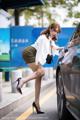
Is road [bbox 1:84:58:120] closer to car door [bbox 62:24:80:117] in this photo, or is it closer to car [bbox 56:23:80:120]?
car [bbox 56:23:80:120]

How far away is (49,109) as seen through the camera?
452 inches

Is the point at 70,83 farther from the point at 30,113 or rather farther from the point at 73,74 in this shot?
the point at 30,113

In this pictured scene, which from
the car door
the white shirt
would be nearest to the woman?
the white shirt

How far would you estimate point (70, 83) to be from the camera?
743cm

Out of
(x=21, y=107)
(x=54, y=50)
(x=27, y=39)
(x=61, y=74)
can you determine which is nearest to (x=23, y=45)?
(x=27, y=39)

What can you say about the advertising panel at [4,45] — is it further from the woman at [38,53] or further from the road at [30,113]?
the woman at [38,53]

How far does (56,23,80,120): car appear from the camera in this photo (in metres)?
6.92

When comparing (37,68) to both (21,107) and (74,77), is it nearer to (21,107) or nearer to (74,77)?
(21,107)

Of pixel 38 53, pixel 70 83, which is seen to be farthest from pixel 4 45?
pixel 70 83

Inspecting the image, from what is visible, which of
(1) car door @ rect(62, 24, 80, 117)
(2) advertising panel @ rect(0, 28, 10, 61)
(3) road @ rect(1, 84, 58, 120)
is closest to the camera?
(1) car door @ rect(62, 24, 80, 117)

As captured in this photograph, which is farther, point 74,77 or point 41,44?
point 41,44

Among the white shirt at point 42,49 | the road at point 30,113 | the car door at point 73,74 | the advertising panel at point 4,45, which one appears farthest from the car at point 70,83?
the advertising panel at point 4,45

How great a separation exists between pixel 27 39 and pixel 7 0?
2152 millimetres

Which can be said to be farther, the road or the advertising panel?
the advertising panel
